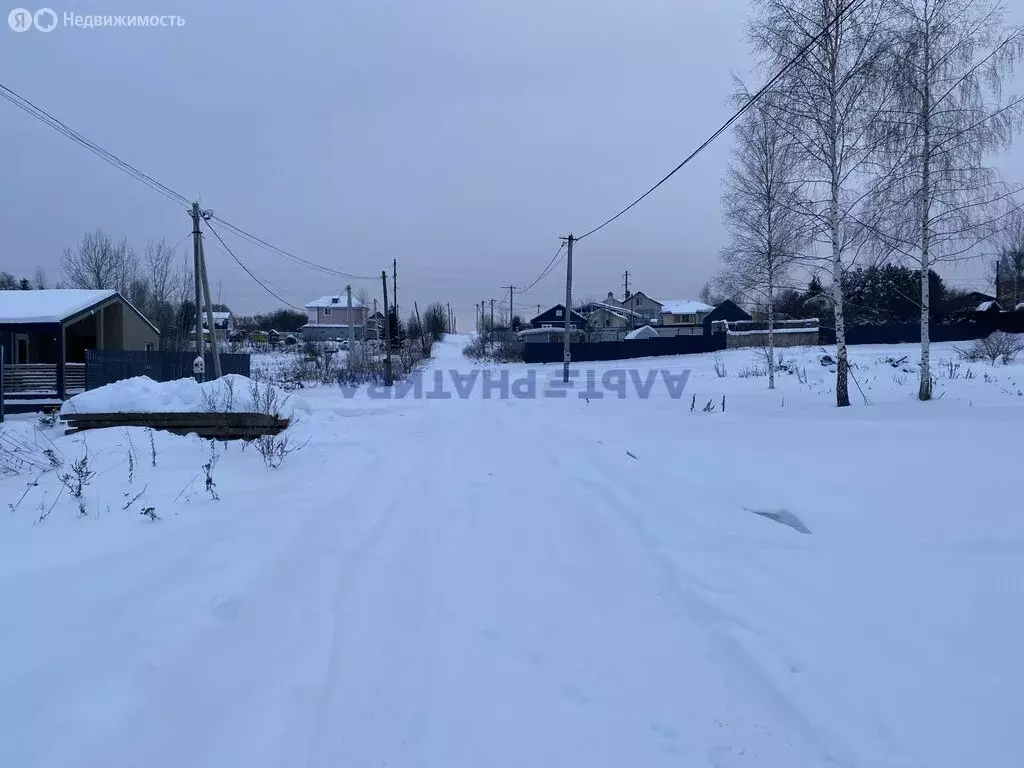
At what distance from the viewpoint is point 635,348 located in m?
42.1

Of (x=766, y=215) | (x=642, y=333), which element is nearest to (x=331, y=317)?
(x=642, y=333)

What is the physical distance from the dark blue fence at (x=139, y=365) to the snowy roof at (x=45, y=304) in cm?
172

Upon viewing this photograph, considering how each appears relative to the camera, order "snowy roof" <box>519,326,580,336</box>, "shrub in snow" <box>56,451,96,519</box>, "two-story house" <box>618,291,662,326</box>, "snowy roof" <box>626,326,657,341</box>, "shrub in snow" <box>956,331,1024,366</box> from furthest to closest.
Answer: "two-story house" <box>618,291,662,326</box>
"snowy roof" <box>519,326,580,336</box>
"snowy roof" <box>626,326,657,341</box>
"shrub in snow" <box>956,331,1024,366</box>
"shrub in snow" <box>56,451,96,519</box>

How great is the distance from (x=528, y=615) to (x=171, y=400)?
9014 millimetres

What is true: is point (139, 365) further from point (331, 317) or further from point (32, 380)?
point (331, 317)

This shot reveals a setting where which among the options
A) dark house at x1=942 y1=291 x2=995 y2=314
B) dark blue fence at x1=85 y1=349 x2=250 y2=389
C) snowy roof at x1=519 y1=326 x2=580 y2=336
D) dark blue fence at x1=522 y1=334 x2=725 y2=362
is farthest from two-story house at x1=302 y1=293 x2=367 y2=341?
dark house at x1=942 y1=291 x2=995 y2=314

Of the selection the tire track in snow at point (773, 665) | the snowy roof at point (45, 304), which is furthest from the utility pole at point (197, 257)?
the tire track in snow at point (773, 665)

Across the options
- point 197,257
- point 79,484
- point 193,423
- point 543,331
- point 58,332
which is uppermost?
point 543,331

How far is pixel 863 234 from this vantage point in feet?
39.3

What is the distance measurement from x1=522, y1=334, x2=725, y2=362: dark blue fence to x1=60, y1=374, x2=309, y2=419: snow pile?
33.2m

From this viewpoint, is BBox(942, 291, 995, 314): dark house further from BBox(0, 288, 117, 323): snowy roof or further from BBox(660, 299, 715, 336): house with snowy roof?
BBox(0, 288, 117, 323): snowy roof

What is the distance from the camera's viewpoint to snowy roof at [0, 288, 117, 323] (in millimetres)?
20078

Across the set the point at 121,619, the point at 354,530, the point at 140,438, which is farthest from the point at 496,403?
the point at 121,619

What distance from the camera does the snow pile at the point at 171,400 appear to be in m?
10.0
